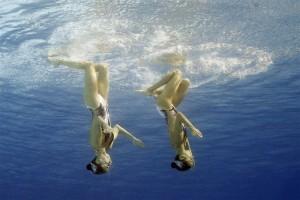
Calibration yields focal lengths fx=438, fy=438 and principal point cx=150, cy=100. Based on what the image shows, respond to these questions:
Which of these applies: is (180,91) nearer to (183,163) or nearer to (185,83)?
(185,83)

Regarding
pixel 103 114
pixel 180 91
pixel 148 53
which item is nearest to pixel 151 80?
pixel 148 53

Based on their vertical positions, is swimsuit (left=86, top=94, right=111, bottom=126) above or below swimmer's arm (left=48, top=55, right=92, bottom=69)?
below

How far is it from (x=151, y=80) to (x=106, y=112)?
9649 millimetres

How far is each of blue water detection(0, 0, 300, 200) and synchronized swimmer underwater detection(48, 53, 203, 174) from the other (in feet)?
18.6

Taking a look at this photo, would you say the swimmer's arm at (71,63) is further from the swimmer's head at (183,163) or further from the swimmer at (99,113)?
the swimmer's head at (183,163)

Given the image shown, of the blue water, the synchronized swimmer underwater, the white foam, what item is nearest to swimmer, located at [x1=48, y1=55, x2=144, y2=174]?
the synchronized swimmer underwater

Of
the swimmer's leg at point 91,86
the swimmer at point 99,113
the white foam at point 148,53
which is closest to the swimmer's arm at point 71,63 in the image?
the swimmer at point 99,113

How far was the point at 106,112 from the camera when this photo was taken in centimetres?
1097

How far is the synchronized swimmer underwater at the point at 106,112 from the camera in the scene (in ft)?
33.8

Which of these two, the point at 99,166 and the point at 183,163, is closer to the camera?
the point at 99,166

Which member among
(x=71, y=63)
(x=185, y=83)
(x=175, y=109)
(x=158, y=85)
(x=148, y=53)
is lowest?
(x=148, y=53)

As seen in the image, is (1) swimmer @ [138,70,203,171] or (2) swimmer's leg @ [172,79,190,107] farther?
(2) swimmer's leg @ [172,79,190,107]

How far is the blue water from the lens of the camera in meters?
16.4

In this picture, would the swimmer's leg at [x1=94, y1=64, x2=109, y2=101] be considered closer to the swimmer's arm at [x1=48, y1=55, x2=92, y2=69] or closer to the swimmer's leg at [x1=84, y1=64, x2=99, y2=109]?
the swimmer's leg at [x1=84, y1=64, x2=99, y2=109]
